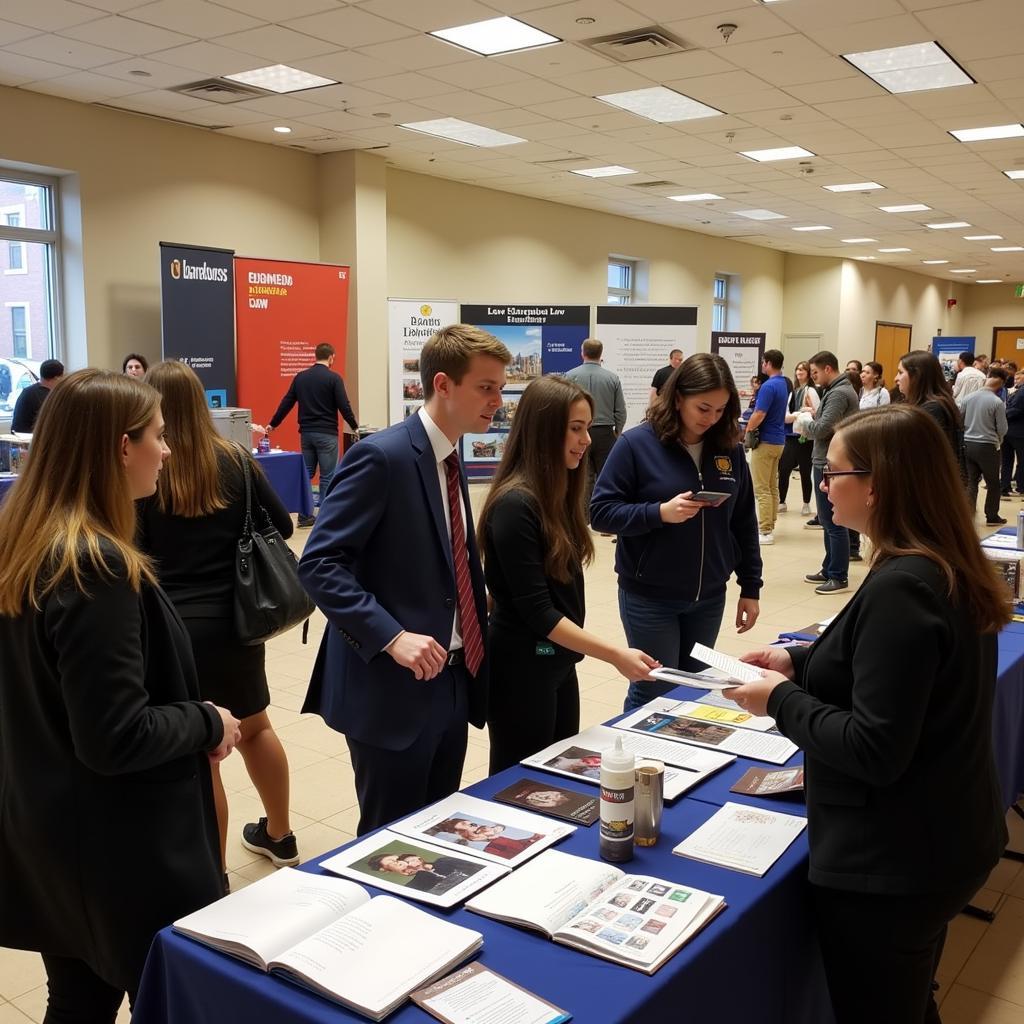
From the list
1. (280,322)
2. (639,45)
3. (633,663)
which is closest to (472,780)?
(633,663)

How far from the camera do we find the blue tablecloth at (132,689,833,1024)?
4.16ft

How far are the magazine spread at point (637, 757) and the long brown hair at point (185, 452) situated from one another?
3.41 ft

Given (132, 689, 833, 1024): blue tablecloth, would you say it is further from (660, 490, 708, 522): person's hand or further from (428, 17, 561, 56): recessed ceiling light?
(428, 17, 561, 56): recessed ceiling light

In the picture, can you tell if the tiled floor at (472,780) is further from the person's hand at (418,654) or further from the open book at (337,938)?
the person's hand at (418,654)

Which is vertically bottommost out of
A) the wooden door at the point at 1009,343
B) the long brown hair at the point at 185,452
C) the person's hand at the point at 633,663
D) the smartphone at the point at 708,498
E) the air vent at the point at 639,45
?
the person's hand at the point at 633,663

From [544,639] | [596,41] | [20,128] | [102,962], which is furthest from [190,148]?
[102,962]

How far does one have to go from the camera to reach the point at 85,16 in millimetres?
5633

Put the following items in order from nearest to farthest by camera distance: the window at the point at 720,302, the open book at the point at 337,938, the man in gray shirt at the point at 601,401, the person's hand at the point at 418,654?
the open book at the point at 337,938, the person's hand at the point at 418,654, the man in gray shirt at the point at 601,401, the window at the point at 720,302

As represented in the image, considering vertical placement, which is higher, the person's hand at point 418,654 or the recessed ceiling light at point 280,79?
the recessed ceiling light at point 280,79

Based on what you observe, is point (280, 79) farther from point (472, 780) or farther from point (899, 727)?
point (899, 727)

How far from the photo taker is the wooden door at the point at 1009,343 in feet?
80.2

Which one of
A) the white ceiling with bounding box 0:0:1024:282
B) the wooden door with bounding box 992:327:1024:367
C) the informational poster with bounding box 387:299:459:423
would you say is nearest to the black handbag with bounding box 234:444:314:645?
the white ceiling with bounding box 0:0:1024:282

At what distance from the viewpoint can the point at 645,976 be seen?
1.31 meters

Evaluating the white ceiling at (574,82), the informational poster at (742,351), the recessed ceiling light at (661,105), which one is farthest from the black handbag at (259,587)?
the informational poster at (742,351)
